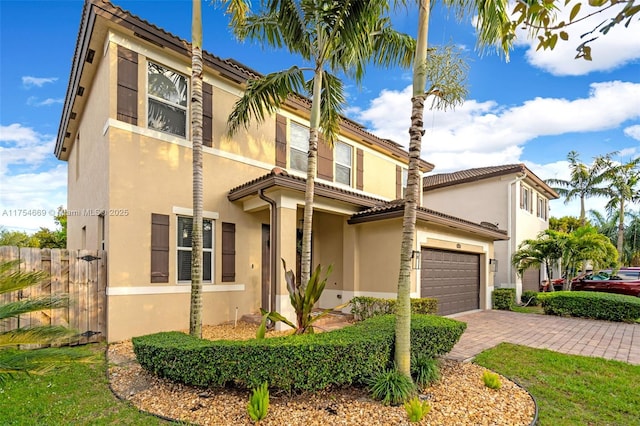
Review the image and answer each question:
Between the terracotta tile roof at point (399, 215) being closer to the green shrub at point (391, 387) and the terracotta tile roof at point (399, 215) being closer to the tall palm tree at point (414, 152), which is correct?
the tall palm tree at point (414, 152)

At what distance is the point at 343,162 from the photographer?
1316cm

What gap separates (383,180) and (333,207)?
16.6 ft

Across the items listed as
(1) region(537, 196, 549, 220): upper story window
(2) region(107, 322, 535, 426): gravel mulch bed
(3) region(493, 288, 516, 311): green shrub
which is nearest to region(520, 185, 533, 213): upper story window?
(1) region(537, 196, 549, 220): upper story window

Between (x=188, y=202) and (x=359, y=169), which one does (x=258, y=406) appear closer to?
(x=188, y=202)

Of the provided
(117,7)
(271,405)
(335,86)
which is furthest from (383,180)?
(271,405)

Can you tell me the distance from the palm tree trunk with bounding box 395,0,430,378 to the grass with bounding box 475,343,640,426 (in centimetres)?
182

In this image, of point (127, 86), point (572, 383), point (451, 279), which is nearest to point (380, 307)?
point (451, 279)

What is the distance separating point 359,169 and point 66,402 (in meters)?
11.2

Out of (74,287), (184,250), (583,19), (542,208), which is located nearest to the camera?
(583,19)

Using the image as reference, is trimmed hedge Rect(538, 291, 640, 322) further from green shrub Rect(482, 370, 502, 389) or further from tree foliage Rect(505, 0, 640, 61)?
tree foliage Rect(505, 0, 640, 61)

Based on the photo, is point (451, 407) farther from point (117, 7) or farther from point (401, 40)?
point (117, 7)

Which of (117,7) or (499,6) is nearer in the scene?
(499,6)

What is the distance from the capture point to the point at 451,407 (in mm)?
4383

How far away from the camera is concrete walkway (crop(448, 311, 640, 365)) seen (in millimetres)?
7500
